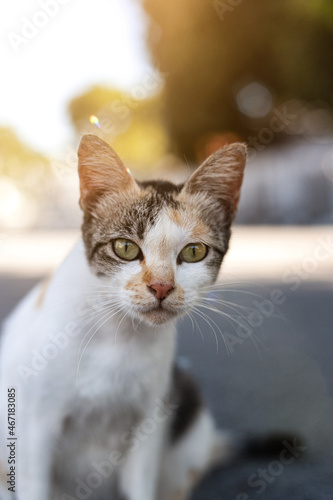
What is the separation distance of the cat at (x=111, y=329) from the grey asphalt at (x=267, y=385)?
0.46 ft

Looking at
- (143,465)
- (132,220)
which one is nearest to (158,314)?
(132,220)

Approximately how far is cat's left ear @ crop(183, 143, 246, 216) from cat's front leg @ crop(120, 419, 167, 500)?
0.51 metres

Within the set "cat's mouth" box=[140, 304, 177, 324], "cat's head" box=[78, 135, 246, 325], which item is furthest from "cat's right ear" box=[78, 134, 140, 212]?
"cat's mouth" box=[140, 304, 177, 324]

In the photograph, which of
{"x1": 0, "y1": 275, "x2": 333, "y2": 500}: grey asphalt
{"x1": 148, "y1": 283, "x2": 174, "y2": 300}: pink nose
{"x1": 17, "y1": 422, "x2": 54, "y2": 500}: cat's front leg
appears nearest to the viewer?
{"x1": 148, "y1": 283, "x2": 174, "y2": 300}: pink nose

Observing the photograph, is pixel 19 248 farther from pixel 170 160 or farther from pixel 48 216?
pixel 170 160

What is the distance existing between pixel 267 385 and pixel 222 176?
0.96 m

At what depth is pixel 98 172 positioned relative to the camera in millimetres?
841

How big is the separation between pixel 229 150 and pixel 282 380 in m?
1.04

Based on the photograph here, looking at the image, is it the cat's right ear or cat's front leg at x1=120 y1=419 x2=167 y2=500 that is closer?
the cat's right ear

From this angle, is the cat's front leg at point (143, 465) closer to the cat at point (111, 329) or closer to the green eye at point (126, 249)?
the cat at point (111, 329)

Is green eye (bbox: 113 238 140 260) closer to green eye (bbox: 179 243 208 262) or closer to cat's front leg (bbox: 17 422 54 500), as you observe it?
green eye (bbox: 179 243 208 262)

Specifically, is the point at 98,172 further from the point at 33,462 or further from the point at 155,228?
the point at 33,462

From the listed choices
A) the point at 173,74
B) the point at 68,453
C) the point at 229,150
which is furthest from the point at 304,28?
the point at 68,453

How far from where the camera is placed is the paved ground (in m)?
1.09
